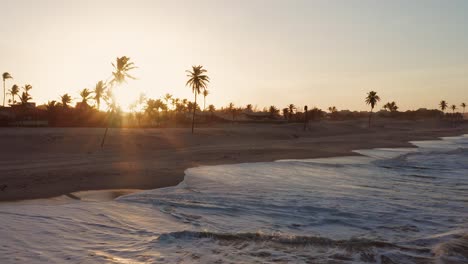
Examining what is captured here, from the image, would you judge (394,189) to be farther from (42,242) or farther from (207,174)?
(42,242)

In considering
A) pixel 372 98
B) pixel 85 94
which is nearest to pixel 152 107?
pixel 85 94

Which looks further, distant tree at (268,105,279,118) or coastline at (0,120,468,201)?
distant tree at (268,105,279,118)

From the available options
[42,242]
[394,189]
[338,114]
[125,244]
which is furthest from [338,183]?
[338,114]

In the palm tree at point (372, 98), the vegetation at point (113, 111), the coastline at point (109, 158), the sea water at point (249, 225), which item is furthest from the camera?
the palm tree at point (372, 98)

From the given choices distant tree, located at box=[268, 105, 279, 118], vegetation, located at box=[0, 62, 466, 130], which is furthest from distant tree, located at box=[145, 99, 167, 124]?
distant tree, located at box=[268, 105, 279, 118]

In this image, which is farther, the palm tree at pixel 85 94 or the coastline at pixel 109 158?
the palm tree at pixel 85 94

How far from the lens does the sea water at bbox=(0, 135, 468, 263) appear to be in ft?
26.6

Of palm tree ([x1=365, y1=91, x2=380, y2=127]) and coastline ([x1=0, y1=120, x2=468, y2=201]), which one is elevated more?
palm tree ([x1=365, y1=91, x2=380, y2=127])

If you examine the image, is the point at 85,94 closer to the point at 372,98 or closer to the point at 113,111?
the point at 113,111

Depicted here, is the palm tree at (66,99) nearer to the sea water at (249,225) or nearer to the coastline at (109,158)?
the coastline at (109,158)

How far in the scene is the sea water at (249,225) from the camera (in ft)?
26.6

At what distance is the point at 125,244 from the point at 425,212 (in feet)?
29.2

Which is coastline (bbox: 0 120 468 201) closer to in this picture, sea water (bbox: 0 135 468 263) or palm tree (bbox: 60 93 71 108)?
sea water (bbox: 0 135 468 263)

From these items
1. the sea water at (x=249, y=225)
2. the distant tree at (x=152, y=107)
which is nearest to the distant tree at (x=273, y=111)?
the distant tree at (x=152, y=107)
